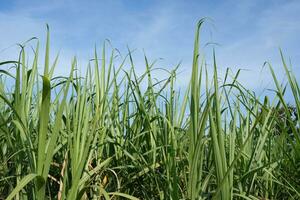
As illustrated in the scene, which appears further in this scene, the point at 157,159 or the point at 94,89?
the point at 94,89

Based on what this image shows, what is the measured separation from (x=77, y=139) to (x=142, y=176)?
0.41 metres

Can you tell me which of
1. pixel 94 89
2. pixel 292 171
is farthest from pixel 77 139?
pixel 292 171

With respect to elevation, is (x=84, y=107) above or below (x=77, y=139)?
above

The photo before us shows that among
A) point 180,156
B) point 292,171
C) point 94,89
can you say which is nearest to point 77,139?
point 180,156

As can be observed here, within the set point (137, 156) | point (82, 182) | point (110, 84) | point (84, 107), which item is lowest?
point (82, 182)

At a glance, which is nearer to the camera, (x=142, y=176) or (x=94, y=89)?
(x=142, y=176)

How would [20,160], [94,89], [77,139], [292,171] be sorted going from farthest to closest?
[94,89], [292,171], [20,160], [77,139]

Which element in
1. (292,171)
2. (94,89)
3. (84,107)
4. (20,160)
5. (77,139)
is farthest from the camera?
(94,89)

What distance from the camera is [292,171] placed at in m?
1.54

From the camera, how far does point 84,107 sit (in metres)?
1.43

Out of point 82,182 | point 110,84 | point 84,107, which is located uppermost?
point 110,84

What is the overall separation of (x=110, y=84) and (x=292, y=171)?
741 mm

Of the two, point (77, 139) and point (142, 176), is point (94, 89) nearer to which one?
point (142, 176)

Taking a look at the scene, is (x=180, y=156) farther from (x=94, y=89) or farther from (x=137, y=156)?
(x=94, y=89)
